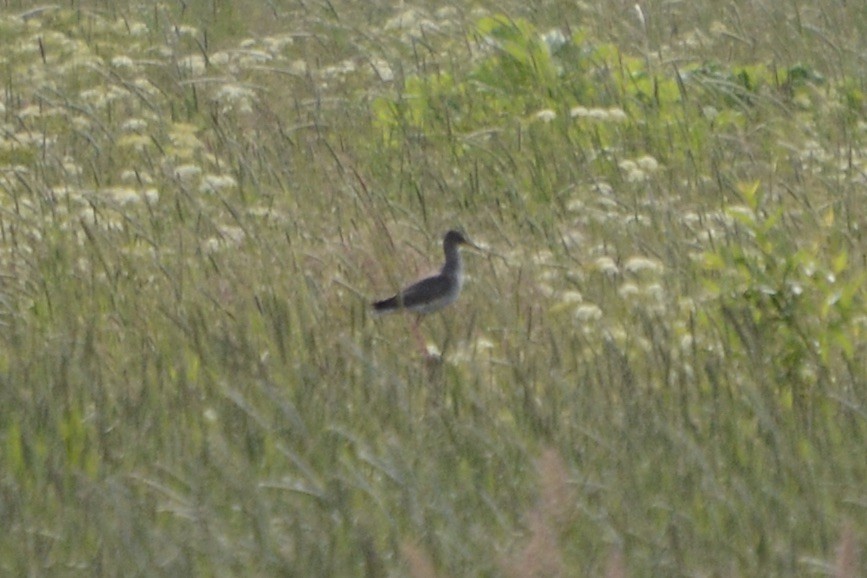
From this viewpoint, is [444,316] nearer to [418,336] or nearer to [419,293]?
[418,336]

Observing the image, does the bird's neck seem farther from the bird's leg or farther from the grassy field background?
the bird's leg

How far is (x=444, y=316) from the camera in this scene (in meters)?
5.18

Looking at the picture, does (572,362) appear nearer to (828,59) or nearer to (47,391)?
(47,391)

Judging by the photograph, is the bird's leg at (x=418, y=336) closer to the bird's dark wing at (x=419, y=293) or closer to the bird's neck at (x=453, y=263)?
the bird's dark wing at (x=419, y=293)

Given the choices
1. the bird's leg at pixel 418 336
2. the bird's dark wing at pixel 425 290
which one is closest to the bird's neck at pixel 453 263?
the bird's dark wing at pixel 425 290

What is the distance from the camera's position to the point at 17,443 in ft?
13.5

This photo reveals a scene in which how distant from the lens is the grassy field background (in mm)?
3631

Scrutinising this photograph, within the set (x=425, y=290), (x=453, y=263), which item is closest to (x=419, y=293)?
(x=425, y=290)

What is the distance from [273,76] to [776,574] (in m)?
5.99

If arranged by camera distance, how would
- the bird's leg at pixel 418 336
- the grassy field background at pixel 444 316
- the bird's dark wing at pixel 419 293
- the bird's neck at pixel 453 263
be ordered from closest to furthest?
the grassy field background at pixel 444 316
the bird's leg at pixel 418 336
the bird's dark wing at pixel 419 293
the bird's neck at pixel 453 263

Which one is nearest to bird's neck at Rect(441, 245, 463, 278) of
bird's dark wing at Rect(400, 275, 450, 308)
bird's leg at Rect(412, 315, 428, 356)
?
bird's dark wing at Rect(400, 275, 450, 308)

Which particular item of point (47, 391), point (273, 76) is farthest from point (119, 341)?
point (273, 76)

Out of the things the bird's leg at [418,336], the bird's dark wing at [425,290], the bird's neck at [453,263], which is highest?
the bird's leg at [418,336]

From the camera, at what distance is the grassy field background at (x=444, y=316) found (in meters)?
3.63
